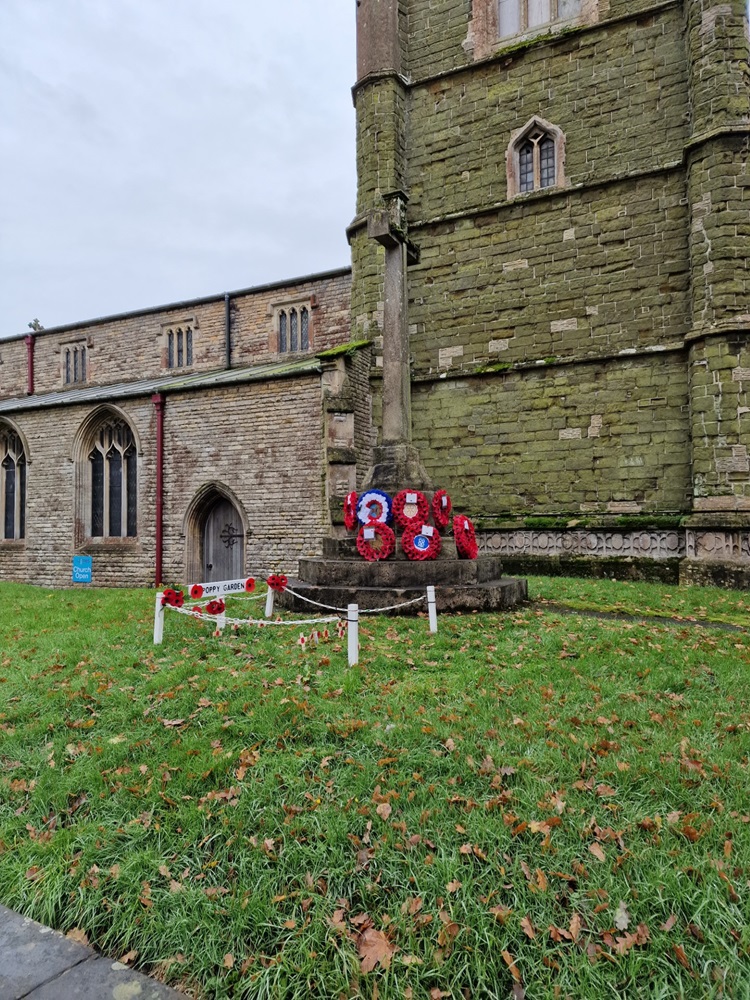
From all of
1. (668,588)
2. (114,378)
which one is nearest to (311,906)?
(668,588)

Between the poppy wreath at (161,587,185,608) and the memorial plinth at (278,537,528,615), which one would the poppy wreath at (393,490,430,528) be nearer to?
the memorial plinth at (278,537,528,615)

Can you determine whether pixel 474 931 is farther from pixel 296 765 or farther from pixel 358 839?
pixel 296 765

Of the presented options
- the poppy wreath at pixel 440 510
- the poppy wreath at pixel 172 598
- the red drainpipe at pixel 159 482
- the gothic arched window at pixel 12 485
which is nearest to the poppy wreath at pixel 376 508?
the poppy wreath at pixel 440 510

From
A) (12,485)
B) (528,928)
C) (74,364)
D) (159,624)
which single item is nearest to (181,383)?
(12,485)

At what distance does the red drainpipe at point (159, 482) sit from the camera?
49.4ft

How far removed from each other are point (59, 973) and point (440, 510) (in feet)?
21.7

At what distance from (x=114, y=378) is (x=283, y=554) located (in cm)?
1184

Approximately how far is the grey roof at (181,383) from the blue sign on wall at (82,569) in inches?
169

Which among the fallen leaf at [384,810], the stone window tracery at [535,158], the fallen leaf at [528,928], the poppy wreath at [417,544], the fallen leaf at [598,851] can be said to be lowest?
the fallen leaf at [528,928]

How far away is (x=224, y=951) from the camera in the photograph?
2271mm

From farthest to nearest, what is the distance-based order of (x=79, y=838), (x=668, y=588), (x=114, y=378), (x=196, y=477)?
(x=114, y=378) → (x=196, y=477) → (x=668, y=588) → (x=79, y=838)

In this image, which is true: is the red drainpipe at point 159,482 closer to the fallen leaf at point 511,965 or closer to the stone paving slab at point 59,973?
the stone paving slab at point 59,973

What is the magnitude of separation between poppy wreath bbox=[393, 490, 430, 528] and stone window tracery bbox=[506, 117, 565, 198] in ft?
27.7

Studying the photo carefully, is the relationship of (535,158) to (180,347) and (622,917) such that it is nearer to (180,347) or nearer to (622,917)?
(180,347)
